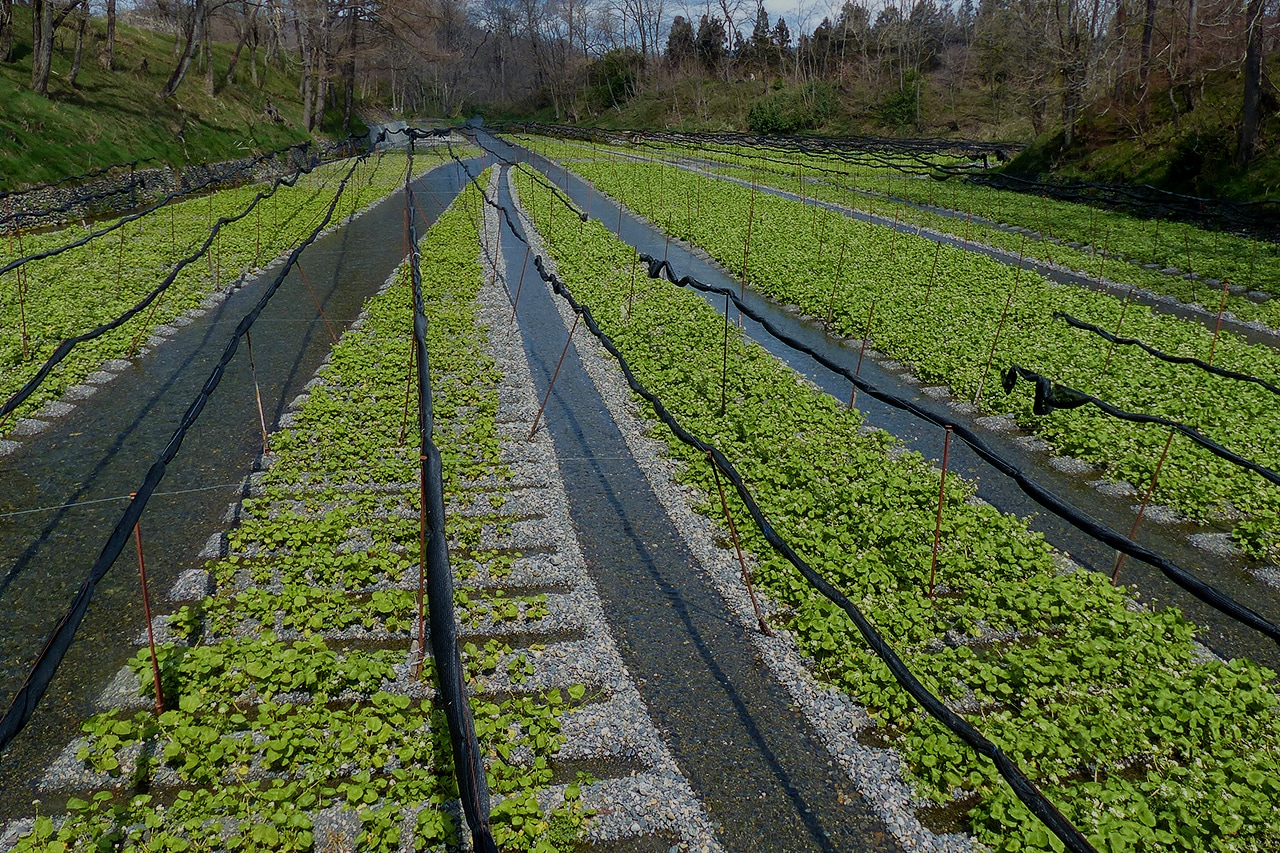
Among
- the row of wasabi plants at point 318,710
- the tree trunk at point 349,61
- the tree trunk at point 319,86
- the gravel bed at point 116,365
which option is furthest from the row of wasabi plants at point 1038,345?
the tree trunk at point 349,61

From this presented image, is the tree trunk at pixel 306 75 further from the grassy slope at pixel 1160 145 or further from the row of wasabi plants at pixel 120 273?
the grassy slope at pixel 1160 145

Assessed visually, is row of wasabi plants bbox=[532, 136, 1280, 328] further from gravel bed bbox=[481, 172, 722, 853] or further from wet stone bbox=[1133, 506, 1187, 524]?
gravel bed bbox=[481, 172, 722, 853]

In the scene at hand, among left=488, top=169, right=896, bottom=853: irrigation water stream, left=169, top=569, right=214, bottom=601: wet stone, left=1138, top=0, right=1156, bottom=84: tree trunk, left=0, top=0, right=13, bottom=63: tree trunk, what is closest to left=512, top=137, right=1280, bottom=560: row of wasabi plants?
left=488, top=169, right=896, bottom=853: irrigation water stream

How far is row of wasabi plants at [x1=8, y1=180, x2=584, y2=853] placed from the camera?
4.45m

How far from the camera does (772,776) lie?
5.05m

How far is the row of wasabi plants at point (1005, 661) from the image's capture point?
453 centimetres

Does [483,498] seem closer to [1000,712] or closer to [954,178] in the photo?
[1000,712]

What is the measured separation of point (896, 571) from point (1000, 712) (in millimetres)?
1672

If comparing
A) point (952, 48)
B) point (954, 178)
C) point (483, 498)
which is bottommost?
point (483, 498)

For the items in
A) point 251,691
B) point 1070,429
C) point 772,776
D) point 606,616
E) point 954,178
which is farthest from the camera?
point 954,178

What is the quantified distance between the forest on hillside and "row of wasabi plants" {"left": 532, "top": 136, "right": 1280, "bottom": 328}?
193 inches

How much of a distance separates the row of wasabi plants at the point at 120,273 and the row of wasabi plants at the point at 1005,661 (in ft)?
34.3

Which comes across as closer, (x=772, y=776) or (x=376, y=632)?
(x=772, y=776)

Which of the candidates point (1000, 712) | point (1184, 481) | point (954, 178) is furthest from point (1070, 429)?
point (954, 178)
